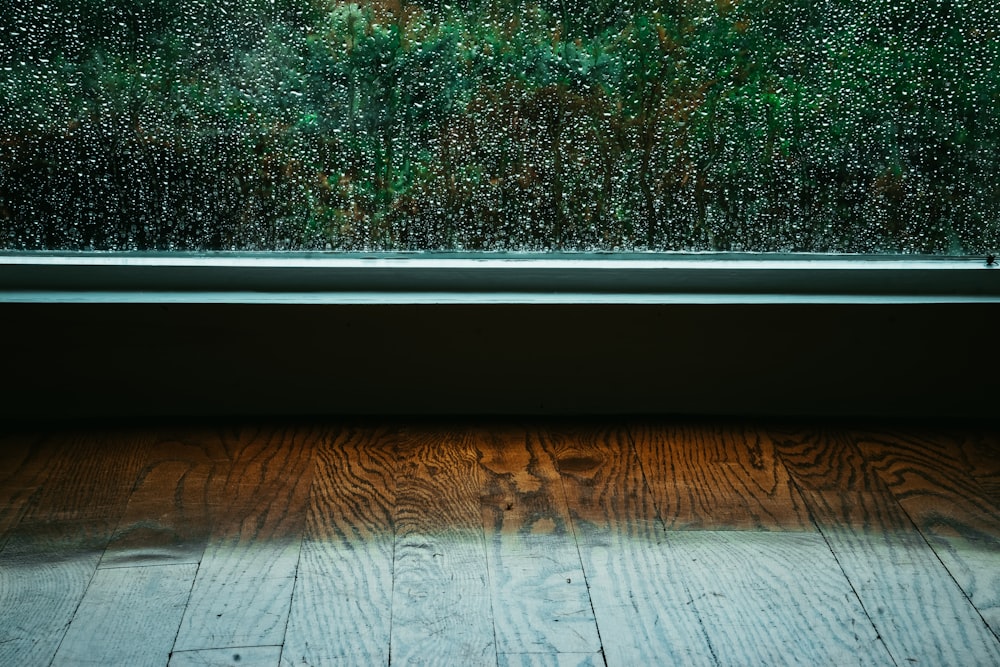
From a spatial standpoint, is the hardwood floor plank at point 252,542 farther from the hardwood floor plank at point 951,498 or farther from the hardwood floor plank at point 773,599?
the hardwood floor plank at point 951,498

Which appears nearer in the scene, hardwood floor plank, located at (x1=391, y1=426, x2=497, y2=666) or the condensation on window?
hardwood floor plank, located at (x1=391, y1=426, x2=497, y2=666)

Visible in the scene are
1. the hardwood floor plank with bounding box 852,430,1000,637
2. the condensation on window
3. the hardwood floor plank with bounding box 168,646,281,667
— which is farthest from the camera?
the condensation on window

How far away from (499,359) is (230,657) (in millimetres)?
683

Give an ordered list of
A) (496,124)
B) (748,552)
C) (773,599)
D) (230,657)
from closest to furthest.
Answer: (230,657) → (773,599) → (748,552) → (496,124)

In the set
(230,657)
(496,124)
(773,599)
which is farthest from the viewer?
(496,124)

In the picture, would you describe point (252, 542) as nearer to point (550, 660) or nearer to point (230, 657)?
point (230, 657)

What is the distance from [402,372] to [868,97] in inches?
32.9

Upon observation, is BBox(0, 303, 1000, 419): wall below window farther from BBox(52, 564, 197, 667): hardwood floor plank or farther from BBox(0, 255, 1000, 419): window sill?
BBox(52, 564, 197, 667): hardwood floor plank

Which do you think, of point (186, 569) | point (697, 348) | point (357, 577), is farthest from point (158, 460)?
point (697, 348)

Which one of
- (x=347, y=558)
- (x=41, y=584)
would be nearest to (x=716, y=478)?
(x=347, y=558)

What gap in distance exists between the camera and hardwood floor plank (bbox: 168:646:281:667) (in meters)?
1.00

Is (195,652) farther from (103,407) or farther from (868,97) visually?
(868,97)

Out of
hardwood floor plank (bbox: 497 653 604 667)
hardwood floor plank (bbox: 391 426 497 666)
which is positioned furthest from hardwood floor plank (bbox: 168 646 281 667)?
hardwood floor plank (bbox: 497 653 604 667)

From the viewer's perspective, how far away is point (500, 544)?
4.10 feet
